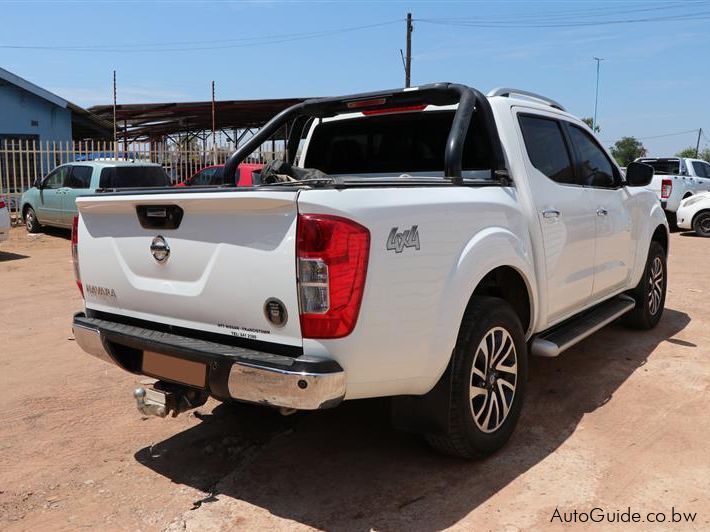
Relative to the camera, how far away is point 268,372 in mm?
2598

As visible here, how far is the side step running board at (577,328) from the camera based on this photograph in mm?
3910

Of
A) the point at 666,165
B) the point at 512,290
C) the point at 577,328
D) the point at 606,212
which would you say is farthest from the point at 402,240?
the point at 666,165

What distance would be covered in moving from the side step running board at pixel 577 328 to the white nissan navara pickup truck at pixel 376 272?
0.08 ft

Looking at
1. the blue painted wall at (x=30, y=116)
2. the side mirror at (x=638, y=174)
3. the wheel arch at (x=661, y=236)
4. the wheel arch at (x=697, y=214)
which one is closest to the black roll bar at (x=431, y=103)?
the side mirror at (x=638, y=174)

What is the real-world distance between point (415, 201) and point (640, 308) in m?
3.84

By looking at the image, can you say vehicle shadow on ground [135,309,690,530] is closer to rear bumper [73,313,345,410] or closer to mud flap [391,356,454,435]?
mud flap [391,356,454,435]

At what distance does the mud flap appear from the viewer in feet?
10.0

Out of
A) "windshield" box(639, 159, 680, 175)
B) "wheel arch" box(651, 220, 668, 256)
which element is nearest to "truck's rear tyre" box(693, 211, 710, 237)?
"windshield" box(639, 159, 680, 175)

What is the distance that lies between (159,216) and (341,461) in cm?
158

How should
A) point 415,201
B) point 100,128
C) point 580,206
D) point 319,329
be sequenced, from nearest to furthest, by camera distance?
point 319,329
point 415,201
point 580,206
point 100,128

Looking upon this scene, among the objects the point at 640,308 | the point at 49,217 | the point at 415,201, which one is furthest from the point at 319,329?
the point at 49,217

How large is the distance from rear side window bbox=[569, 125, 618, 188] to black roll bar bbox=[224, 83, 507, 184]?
1212mm

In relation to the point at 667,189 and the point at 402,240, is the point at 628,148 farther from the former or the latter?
the point at 402,240

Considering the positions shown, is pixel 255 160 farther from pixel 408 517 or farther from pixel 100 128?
pixel 408 517
